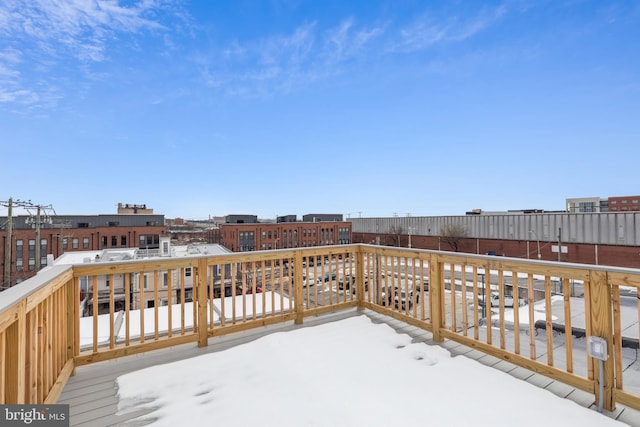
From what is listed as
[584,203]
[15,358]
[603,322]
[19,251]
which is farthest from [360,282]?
[584,203]

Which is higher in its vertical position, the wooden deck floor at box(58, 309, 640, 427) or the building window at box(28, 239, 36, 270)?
the wooden deck floor at box(58, 309, 640, 427)

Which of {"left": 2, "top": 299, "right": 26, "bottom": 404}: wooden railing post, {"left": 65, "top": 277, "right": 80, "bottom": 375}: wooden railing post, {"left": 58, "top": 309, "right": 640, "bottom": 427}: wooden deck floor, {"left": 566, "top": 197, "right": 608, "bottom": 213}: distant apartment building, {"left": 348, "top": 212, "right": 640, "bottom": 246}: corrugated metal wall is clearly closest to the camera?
{"left": 2, "top": 299, "right": 26, "bottom": 404}: wooden railing post

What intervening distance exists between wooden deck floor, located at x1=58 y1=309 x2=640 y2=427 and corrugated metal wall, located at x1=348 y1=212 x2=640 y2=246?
2627cm

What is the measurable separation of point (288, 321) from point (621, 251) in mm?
27209

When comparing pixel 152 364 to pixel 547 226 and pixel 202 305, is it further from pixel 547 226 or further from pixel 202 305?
pixel 547 226

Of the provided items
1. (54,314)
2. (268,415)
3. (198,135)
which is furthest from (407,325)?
(198,135)

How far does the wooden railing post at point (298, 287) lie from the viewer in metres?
3.72

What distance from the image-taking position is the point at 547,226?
24266 millimetres

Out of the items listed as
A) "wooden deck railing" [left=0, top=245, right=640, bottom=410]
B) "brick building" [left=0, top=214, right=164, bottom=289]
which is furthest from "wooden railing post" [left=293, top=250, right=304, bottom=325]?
"brick building" [left=0, top=214, right=164, bottom=289]

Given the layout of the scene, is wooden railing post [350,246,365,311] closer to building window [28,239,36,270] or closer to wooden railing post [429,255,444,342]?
wooden railing post [429,255,444,342]

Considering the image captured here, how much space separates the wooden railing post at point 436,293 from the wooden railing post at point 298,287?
5.02ft

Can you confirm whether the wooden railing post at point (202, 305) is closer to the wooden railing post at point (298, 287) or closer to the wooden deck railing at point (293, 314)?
the wooden deck railing at point (293, 314)

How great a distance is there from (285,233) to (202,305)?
34969 mm

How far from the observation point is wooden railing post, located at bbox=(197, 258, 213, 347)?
3088mm
